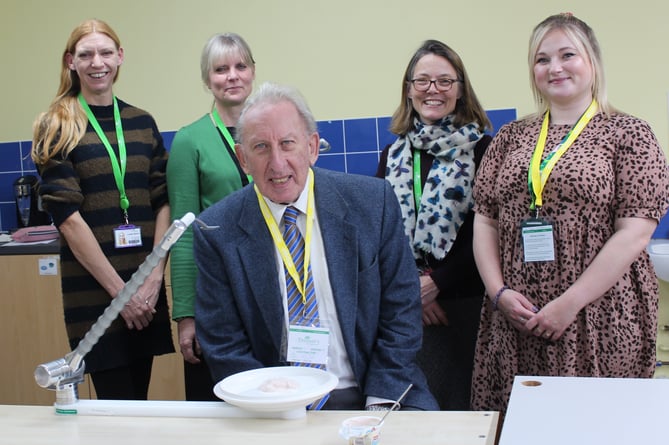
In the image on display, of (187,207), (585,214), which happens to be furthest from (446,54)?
(187,207)

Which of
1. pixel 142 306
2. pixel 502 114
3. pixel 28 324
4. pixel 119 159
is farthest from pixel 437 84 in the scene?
pixel 28 324

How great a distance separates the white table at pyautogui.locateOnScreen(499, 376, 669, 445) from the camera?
1499mm

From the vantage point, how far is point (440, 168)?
2678 mm

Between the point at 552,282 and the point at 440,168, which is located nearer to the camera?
the point at 552,282

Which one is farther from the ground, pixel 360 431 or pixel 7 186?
pixel 7 186

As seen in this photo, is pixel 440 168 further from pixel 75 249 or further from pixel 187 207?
pixel 75 249

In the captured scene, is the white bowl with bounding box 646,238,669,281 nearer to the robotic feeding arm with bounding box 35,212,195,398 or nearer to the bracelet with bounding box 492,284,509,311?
the bracelet with bounding box 492,284,509,311

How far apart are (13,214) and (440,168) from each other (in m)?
3.16

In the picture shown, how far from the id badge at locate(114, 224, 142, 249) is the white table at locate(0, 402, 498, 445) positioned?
897 millimetres

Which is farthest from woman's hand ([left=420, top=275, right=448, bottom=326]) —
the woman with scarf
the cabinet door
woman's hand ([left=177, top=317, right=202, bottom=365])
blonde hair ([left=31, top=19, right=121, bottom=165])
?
the cabinet door

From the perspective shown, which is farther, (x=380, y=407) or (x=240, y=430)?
(x=380, y=407)

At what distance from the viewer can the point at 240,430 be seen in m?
1.72

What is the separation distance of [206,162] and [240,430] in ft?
3.64

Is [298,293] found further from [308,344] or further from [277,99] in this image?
[277,99]
